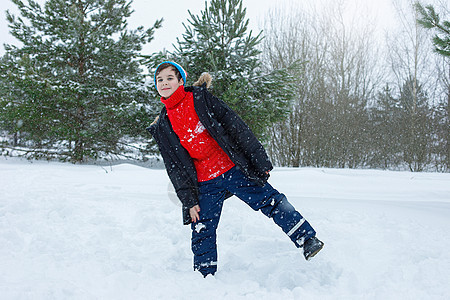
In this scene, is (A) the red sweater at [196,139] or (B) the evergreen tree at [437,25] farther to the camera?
(B) the evergreen tree at [437,25]

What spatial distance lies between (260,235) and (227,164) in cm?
102

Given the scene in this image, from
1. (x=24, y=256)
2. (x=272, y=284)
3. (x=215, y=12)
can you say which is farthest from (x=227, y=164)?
(x=215, y=12)

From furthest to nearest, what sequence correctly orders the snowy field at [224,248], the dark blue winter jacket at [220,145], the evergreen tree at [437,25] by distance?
the evergreen tree at [437,25], the dark blue winter jacket at [220,145], the snowy field at [224,248]

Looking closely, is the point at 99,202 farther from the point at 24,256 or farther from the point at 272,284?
the point at 272,284

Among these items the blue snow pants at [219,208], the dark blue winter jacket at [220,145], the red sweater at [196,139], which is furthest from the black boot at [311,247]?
the red sweater at [196,139]

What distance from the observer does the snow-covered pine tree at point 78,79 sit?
692 centimetres

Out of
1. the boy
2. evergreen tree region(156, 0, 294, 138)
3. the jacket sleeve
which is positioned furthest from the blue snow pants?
evergreen tree region(156, 0, 294, 138)

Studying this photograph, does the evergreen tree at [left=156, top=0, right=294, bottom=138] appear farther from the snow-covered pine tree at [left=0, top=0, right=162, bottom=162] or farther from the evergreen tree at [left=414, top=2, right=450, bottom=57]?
the evergreen tree at [left=414, top=2, right=450, bottom=57]

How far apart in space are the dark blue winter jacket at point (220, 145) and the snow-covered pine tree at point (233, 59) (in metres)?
4.44

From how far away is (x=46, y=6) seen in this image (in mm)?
7969

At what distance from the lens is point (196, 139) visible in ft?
6.25

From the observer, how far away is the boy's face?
1927 millimetres

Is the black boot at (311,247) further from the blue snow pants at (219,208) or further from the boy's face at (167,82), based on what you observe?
the boy's face at (167,82)

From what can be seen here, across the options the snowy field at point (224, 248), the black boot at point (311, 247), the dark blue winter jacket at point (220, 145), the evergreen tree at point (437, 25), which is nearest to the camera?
the snowy field at point (224, 248)
